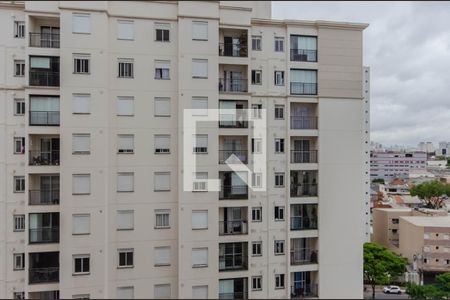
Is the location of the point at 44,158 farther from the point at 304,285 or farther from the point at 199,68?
the point at 304,285

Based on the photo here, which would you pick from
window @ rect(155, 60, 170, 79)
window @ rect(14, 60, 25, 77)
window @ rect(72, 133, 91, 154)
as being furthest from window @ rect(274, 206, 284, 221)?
window @ rect(14, 60, 25, 77)

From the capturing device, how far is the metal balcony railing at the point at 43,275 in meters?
4.66

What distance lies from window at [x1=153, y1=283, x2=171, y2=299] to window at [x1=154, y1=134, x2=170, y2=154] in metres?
2.08

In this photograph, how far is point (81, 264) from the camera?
178 inches

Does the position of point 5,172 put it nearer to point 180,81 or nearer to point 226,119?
point 180,81

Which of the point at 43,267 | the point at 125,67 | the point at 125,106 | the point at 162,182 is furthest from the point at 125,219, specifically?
the point at 125,67

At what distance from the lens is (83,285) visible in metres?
4.52

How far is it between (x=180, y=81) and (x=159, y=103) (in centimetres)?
47

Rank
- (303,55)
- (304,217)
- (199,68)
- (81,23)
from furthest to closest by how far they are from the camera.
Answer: (304,217), (303,55), (199,68), (81,23)

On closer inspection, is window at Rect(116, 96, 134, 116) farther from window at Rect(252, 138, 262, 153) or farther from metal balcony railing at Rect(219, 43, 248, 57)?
window at Rect(252, 138, 262, 153)

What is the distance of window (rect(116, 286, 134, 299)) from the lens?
4.61m

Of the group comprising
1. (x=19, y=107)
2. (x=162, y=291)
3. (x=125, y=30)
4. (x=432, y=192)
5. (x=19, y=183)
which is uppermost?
(x=125, y=30)

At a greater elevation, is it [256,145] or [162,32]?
[162,32]

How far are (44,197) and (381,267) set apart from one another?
1008 centimetres
